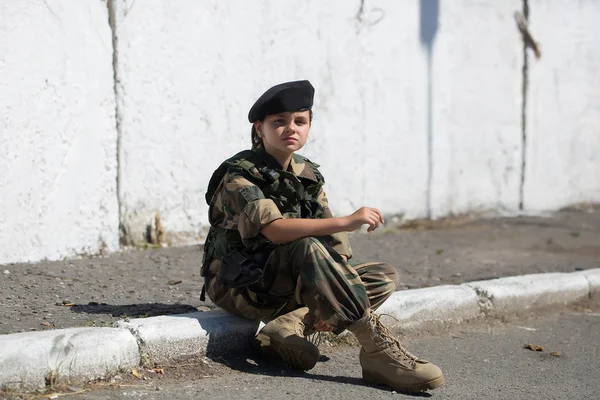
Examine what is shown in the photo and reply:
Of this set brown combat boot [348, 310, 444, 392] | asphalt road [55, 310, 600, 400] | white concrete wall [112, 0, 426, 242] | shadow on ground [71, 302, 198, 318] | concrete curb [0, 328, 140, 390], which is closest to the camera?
concrete curb [0, 328, 140, 390]

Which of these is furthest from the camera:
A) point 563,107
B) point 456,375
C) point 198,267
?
point 563,107

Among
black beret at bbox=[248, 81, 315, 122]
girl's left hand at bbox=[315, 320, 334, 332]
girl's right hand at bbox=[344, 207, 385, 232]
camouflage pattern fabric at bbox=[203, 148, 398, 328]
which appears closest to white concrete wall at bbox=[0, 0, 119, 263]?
camouflage pattern fabric at bbox=[203, 148, 398, 328]

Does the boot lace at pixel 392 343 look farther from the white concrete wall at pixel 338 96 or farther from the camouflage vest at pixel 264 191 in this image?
the white concrete wall at pixel 338 96

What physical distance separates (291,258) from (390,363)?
0.56 metres

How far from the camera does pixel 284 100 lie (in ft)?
11.6

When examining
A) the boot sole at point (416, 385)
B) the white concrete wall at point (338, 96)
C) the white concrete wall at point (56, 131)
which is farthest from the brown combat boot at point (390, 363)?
the white concrete wall at point (338, 96)

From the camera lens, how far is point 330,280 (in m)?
3.30

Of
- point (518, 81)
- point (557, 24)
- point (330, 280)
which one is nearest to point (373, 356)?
point (330, 280)

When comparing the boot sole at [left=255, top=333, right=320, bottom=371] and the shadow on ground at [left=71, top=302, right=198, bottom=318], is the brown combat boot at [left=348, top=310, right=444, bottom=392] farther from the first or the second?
the shadow on ground at [left=71, top=302, right=198, bottom=318]

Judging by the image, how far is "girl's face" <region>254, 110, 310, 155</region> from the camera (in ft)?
11.7

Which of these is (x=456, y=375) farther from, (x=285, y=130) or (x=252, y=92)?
(x=252, y=92)

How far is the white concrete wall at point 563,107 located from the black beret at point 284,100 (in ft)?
17.0

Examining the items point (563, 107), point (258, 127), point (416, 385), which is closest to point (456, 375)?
point (416, 385)

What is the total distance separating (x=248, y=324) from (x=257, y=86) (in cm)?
282
